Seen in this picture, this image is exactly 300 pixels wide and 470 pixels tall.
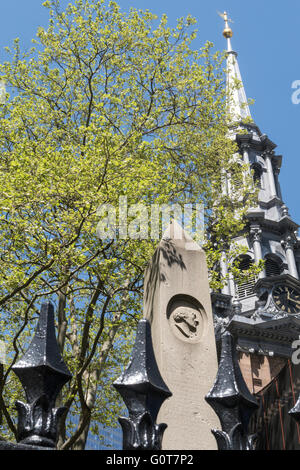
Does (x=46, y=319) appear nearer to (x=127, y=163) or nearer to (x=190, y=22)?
(x=127, y=163)

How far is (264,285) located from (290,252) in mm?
8401

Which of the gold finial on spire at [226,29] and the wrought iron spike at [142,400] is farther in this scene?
the gold finial on spire at [226,29]

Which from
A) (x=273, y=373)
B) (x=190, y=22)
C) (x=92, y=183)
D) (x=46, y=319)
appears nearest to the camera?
(x=46, y=319)

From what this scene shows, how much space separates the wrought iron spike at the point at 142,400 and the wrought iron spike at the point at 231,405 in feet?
0.94

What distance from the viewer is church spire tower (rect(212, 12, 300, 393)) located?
29.2 meters

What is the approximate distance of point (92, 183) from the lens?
1296 cm

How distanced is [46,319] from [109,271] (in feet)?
35.1

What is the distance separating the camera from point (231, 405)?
284 centimetres

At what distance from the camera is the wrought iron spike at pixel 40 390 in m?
2.69

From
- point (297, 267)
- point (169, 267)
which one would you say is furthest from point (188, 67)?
point (297, 267)

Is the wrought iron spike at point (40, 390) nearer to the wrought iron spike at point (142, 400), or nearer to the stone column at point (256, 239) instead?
the wrought iron spike at point (142, 400)

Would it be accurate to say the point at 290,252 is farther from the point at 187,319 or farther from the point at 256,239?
the point at 187,319

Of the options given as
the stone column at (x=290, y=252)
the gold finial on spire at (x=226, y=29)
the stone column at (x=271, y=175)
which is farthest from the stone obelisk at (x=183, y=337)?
the gold finial on spire at (x=226, y=29)

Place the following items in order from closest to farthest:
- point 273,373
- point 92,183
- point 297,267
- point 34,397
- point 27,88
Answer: point 34,397
point 92,183
point 27,88
point 273,373
point 297,267
